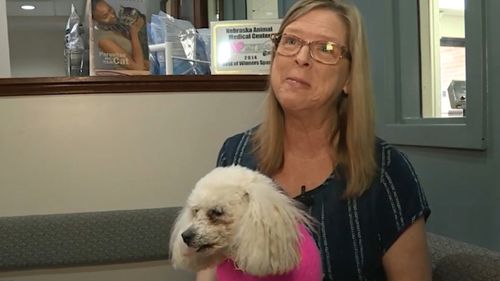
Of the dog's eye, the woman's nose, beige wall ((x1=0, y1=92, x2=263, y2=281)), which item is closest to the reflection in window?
the woman's nose

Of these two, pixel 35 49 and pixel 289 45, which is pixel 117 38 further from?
pixel 35 49

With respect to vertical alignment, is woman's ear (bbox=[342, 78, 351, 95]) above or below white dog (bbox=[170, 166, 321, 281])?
above

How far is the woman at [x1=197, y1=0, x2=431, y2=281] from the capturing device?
1.22 meters

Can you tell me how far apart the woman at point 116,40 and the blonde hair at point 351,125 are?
784mm

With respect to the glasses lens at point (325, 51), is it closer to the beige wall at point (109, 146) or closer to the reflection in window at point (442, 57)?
the reflection in window at point (442, 57)

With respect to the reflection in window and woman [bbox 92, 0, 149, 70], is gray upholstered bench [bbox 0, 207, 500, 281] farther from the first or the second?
the reflection in window

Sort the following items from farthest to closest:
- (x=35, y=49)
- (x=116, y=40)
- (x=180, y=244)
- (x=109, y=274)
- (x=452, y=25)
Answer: (x=35, y=49) → (x=116, y=40) → (x=109, y=274) → (x=452, y=25) → (x=180, y=244)

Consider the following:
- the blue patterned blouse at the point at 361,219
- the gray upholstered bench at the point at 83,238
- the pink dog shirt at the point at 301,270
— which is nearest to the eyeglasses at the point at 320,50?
the blue patterned blouse at the point at 361,219

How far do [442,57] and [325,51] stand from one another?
Answer: 553mm

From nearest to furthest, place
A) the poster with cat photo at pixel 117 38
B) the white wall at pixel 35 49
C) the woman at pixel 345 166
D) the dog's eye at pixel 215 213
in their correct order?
the dog's eye at pixel 215 213
the woman at pixel 345 166
the poster with cat photo at pixel 117 38
the white wall at pixel 35 49

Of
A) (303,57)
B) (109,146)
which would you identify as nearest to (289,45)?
(303,57)

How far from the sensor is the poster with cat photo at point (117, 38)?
6.16 feet

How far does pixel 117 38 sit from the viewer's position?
1916 millimetres

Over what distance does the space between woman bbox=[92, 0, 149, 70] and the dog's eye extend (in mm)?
989
